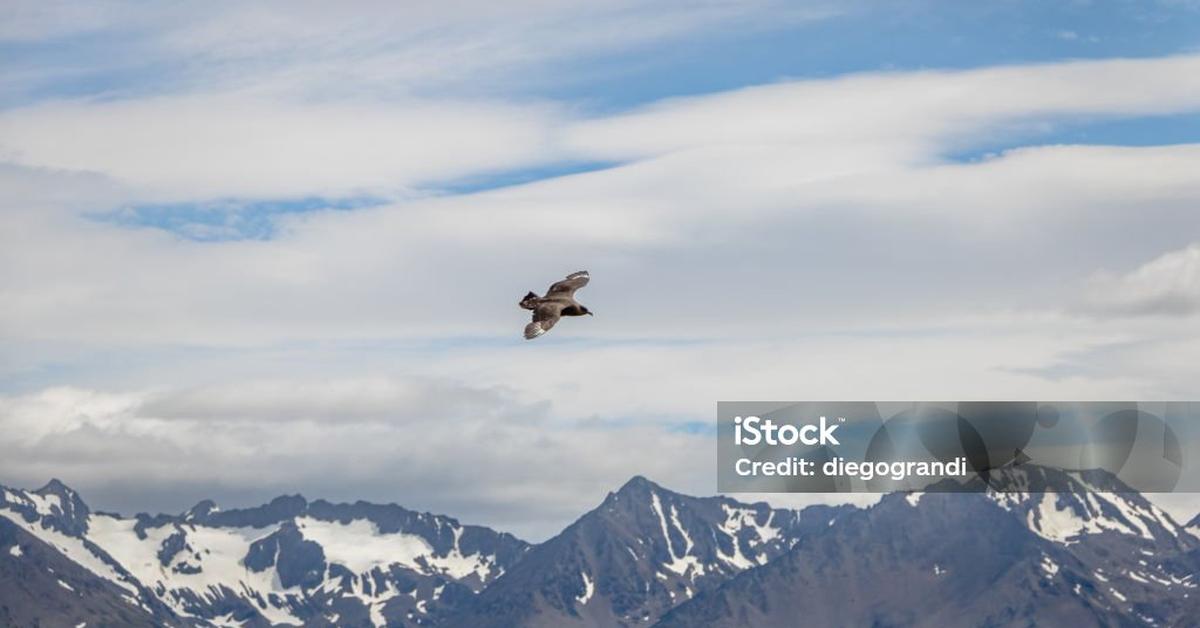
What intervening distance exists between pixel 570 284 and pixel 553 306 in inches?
363

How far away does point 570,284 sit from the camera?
186625 millimetres

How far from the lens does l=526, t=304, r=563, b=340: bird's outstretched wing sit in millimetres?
168125

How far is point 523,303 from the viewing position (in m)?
179

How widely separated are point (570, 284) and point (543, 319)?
44.2ft

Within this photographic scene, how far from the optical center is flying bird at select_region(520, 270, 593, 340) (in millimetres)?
171325

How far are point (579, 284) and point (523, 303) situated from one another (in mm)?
10344

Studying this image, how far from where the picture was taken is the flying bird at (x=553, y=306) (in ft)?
562

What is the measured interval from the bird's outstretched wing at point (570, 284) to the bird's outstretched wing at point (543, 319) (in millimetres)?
4712

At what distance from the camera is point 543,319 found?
174m

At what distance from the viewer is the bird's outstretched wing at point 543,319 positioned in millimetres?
168125

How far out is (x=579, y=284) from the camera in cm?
18812

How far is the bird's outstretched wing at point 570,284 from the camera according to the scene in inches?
7224

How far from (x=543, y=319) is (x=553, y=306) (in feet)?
13.9

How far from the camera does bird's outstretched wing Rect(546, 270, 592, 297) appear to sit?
7224 inches
